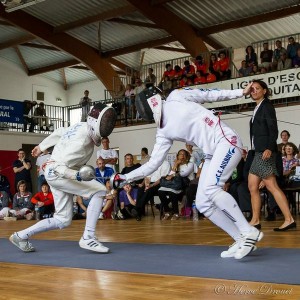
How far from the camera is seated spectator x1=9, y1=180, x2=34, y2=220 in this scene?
35.9 feet

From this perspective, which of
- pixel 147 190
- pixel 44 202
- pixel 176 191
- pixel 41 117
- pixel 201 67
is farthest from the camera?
pixel 41 117

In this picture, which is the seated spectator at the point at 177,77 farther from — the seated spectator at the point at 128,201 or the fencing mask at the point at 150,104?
the fencing mask at the point at 150,104

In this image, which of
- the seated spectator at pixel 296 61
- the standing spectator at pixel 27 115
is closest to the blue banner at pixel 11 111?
the standing spectator at pixel 27 115

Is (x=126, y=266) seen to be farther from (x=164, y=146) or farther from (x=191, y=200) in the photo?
(x=191, y=200)

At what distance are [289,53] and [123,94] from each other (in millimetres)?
5618

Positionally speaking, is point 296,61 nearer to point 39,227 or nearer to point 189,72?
point 189,72

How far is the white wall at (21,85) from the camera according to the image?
2220 cm

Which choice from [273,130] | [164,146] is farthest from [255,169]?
[164,146]

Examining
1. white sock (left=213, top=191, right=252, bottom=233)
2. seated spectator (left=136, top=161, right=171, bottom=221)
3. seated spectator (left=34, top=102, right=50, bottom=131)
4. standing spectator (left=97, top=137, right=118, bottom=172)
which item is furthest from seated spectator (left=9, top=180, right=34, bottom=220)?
seated spectator (left=34, top=102, right=50, bottom=131)

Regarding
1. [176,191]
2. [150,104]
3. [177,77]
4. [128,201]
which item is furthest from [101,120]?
[177,77]

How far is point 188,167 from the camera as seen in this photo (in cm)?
898

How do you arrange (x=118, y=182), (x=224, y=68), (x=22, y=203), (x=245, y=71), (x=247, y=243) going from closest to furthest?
1. (x=247, y=243)
2. (x=118, y=182)
3. (x=22, y=203)
4. (x=245, y=71)
5. (x=224, y=68)

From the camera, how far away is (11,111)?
17281 millimetres

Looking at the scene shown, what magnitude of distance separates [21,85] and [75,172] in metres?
19.2
